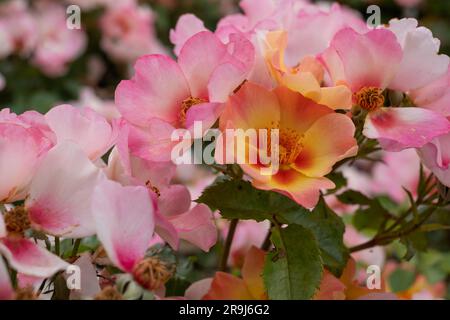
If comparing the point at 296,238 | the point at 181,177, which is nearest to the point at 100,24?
the point at 181,177

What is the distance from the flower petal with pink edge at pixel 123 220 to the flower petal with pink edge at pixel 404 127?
0.20 metres

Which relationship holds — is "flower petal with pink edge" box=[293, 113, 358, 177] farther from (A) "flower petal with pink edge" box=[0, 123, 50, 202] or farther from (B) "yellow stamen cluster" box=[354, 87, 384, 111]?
(A) "flower petal with pink edge" box=[0, 123, 50, 202]

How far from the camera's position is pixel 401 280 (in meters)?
1.21

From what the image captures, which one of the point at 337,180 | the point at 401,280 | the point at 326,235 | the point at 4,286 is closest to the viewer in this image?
the point at 4,286

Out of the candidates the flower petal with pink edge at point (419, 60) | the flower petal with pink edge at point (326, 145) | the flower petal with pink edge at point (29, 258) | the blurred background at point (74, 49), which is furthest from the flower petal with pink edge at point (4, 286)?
the blurred background at point (74, 49)

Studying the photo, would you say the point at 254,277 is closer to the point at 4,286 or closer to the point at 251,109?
the point at 251,109

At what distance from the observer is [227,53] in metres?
0.67

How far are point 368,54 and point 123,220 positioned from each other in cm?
25

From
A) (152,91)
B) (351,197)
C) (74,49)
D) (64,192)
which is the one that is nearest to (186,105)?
(152,91)

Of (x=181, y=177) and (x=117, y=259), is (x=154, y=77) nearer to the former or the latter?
(x=117, y=259)

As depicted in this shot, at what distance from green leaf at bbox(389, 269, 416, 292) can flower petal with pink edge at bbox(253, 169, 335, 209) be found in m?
0.58

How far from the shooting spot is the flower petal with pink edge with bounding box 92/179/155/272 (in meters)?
0.57

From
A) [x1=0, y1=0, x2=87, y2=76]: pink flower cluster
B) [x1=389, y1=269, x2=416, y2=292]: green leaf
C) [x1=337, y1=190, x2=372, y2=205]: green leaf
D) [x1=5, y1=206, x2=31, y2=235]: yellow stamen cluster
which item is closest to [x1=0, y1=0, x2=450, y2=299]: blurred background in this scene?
[x1=0, y1=0, x2=87, y2=76]: pink flower cluster

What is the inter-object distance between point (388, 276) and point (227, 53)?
26.8 inches
